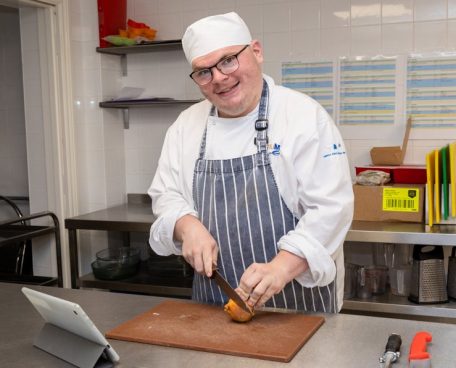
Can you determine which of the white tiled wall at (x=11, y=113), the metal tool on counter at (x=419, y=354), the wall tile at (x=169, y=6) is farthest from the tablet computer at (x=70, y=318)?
the white tiled wall at (x=11, y=113)

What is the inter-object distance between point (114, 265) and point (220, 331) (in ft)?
6.94

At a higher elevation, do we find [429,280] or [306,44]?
[306,44]

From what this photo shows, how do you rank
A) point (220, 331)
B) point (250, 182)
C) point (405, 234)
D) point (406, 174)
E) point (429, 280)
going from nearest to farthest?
point (220, 331) → point (250, 182) → point (405, 234) → point (429, 280) → point (406, 174)

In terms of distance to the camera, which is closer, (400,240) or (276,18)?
(400,240)

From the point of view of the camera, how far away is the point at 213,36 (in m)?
1.66

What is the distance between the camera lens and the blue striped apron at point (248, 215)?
1.71m

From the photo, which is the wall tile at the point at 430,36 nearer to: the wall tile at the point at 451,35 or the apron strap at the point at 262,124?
the wall tile at the point at 451,35

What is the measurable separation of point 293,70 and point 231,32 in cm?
182

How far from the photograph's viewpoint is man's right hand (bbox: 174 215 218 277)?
1.57 meters

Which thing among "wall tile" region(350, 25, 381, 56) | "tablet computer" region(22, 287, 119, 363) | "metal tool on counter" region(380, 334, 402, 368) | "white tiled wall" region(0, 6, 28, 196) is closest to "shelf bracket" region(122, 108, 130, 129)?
"white tiled wall" region(0, 6, 28, 196)

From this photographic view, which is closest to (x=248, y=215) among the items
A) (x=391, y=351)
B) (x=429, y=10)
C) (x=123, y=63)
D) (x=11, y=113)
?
(x=391, y=351)

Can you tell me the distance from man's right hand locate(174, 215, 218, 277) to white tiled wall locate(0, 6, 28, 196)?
288 cm

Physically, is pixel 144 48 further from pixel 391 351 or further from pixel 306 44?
pixel 391 351

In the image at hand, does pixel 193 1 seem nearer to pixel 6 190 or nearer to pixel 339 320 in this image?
pixel 6 190
